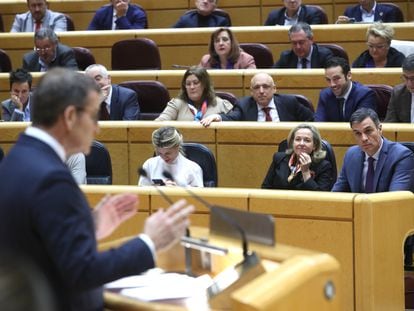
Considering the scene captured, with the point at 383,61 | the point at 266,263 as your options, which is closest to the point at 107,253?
the point at 266,263

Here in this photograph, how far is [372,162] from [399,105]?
902mm

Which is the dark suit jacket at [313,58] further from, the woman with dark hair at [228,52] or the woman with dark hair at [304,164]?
the woman with dark hair at [304,164]

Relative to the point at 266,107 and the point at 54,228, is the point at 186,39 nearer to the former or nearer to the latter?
the point at 266,107

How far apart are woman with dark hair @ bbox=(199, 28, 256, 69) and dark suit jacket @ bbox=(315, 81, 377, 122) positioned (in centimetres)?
81

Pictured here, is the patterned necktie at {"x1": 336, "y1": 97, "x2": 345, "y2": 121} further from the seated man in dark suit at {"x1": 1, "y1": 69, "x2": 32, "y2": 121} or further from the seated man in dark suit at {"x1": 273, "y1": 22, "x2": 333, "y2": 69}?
the seated man in dark suit at {"x1": 1, "y1": 69, "x2": 32, "y2": 121}

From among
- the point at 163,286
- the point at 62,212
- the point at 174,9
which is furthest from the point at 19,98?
the point at 62,212

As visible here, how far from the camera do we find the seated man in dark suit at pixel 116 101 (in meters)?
4.88

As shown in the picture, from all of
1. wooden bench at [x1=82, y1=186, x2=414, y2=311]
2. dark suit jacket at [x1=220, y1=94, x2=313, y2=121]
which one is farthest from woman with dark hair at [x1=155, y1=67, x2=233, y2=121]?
wooden bench at [x1=82, y1=186, x2=414, y2=311]

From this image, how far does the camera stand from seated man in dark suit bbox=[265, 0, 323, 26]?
6094mm

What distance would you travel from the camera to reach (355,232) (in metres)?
2.85

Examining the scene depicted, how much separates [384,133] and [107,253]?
2786mm

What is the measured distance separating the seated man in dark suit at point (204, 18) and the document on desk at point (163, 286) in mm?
4465

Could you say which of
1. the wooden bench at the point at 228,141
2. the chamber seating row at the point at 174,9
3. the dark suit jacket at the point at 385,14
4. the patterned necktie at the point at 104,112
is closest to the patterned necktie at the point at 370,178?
the wooden bench at the point at 228,141

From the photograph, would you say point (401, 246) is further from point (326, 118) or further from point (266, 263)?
point (326, 118)
